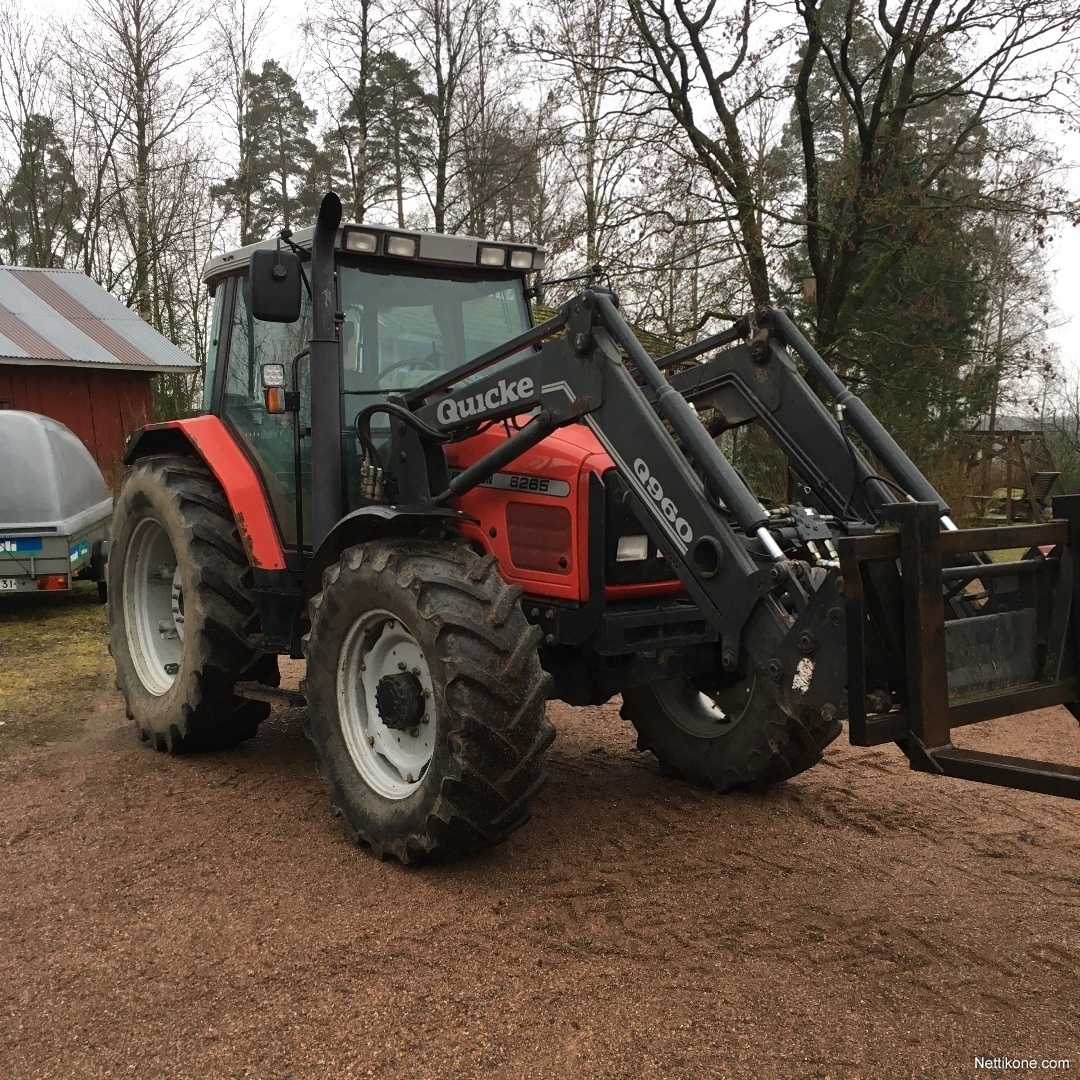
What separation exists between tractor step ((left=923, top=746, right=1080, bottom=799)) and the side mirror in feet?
9.51

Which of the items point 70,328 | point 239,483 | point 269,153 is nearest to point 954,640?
point 239,483

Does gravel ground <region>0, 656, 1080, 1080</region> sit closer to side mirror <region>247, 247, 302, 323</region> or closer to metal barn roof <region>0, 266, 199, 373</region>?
side mirror <region>247, 247, 302, 323</region>

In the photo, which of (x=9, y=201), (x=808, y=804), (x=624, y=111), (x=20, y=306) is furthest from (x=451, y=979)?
(x=9, y=201)

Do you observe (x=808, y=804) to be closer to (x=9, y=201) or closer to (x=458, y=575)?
(x=458, y=575)

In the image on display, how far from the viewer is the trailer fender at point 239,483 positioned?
486 centimetres

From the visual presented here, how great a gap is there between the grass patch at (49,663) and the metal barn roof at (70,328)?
22.5 ft

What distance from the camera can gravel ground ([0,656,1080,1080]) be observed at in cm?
268

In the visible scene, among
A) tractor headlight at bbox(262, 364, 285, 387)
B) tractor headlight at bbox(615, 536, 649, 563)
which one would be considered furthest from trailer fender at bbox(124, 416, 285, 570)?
→ tractor headlight at bbox(615, 536, 649, 563)

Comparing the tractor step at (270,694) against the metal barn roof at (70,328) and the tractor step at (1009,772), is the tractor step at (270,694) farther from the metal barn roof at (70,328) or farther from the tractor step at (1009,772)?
the metal barn roof at (70,328)

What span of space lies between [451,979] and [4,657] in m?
6.18

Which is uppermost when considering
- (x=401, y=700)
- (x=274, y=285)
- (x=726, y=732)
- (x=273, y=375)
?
(x=274, y=285)

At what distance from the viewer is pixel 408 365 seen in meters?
4.71

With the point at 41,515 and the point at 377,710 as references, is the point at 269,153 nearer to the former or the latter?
the point at 41,515
